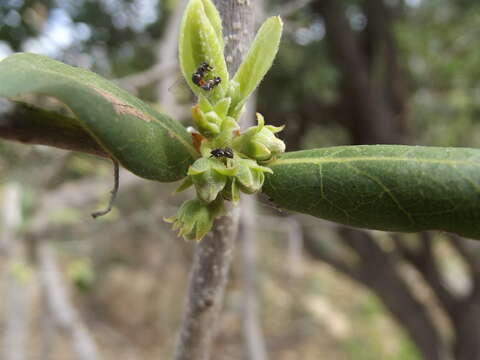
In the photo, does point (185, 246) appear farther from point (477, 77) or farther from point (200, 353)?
point (200, 353)

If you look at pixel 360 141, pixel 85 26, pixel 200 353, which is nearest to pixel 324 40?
pixel 360 141

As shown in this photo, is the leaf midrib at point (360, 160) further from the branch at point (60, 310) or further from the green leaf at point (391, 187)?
the branch at point (60, 310)

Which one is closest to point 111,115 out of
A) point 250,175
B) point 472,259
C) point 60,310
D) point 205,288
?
point 250,175

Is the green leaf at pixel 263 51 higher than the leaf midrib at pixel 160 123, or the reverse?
the green leaf at pixel 263 51

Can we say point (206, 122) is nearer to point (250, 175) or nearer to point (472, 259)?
point (250, 175)

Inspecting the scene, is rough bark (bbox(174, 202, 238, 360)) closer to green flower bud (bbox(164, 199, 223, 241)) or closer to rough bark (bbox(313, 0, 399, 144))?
green flower bud (bbox(164, 199, 223, 241))

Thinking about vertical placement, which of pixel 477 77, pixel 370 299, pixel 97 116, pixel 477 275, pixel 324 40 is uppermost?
pixel 324 40

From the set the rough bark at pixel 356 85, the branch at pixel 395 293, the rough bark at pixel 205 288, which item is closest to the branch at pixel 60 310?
the rough bark at pixel 205 288
